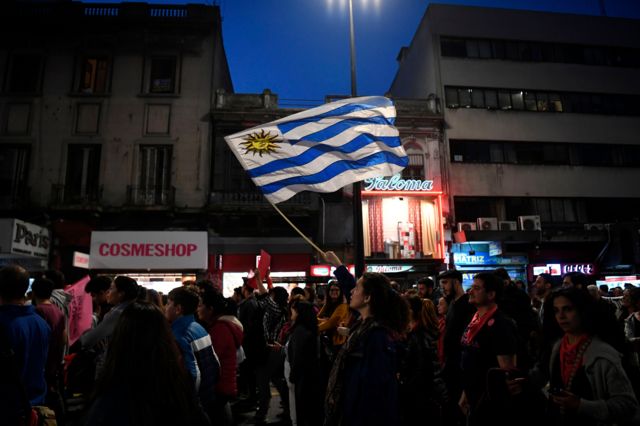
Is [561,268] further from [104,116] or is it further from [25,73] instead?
[25,73]

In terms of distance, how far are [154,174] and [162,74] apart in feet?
16.7

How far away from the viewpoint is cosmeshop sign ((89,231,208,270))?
47.4 feet

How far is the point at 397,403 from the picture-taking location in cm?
279

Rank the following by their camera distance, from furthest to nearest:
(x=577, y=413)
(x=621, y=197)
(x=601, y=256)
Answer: (x=621, y=197) → (x=601, y=256) → (x=577, y=413)

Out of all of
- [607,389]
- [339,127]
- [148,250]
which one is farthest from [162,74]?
[607,389]

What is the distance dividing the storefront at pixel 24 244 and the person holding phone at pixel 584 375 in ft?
52.2

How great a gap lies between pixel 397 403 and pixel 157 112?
19.5m

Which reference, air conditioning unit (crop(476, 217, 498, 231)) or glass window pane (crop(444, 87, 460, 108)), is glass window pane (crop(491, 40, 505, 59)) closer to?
glass window pane (crop(444, 87, 460, 108))

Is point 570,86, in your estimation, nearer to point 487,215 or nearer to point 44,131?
point 487,215

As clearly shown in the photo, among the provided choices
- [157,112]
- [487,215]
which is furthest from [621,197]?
[157,112]

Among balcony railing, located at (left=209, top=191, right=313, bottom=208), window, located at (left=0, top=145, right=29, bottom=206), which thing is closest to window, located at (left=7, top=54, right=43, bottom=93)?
window, located at (left=0, top=145, right=29, bottom=206)

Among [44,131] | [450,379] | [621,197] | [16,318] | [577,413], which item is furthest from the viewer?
[621,197]

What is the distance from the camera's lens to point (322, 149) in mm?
6902

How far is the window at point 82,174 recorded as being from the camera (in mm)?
18297
